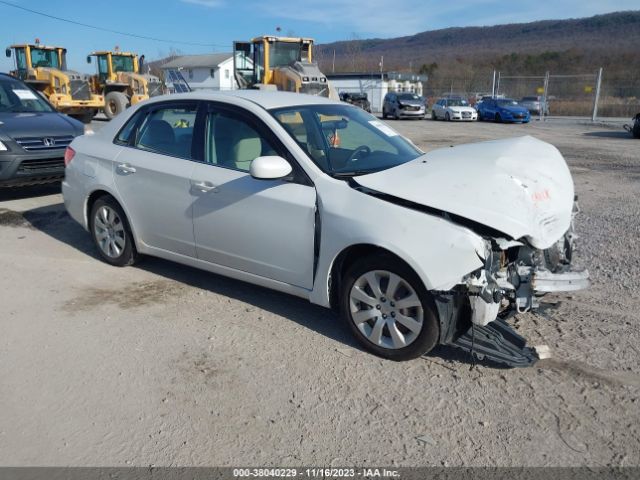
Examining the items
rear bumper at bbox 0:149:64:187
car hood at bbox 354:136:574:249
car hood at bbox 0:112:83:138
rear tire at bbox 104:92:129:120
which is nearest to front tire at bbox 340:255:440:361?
car hood at bbox 354:136:574:249

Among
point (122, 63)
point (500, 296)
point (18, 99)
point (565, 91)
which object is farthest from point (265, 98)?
point (565, 91)

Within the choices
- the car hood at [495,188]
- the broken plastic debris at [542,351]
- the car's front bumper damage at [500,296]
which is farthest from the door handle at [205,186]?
the broken plastic debris at [542,351]

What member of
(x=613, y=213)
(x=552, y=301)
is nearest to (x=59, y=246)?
(x=552, y=301)

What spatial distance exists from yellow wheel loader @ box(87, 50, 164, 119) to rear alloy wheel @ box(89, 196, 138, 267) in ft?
62.5

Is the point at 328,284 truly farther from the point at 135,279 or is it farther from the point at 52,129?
the point at 52,129

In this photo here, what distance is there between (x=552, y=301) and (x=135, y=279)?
3.72 meters

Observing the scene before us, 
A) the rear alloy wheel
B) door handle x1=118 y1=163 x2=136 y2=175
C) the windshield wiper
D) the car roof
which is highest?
the car roof

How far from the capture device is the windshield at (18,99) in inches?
360

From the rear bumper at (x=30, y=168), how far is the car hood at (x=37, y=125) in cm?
34

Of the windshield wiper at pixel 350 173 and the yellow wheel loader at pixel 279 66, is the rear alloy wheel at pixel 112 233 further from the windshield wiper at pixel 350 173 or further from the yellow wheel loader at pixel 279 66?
the yellow wheel loader at pixel 279 66

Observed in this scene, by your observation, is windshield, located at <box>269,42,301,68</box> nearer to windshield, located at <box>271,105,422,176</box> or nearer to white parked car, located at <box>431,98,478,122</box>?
white parked car, located at <box>431,98,478,122</box>

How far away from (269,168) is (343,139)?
0.96m

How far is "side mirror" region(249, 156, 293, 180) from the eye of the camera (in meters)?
4.00

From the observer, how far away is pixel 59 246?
6430 mm
